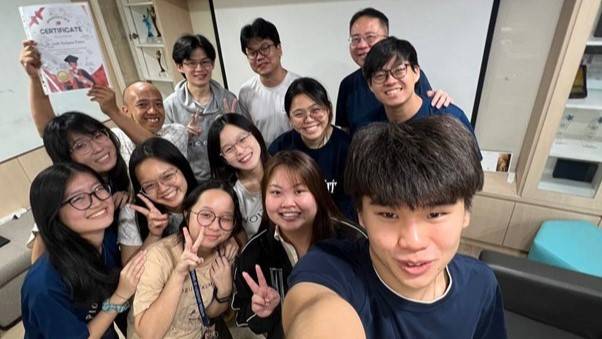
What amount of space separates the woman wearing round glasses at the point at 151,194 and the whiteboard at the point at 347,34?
5.49 feet

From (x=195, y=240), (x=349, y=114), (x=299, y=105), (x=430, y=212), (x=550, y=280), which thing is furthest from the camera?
(x=349, y=114)

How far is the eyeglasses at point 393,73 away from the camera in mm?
1324

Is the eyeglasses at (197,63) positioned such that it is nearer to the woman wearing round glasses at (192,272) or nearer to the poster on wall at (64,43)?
the poster on wall at (64,43)

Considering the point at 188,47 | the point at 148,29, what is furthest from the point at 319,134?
the point at 148,29

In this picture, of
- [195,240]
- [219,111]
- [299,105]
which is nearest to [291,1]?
[219,111]

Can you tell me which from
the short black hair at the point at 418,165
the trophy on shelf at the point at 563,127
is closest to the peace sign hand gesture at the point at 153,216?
the short black hair at the point at 418,165

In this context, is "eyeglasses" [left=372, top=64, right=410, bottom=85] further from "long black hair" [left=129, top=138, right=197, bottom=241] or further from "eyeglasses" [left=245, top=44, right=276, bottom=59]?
"long black hair" [left=129, top=138, right=197, bottom=241]

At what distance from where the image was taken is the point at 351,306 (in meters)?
0.66

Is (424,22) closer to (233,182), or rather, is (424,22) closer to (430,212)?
(233,182)

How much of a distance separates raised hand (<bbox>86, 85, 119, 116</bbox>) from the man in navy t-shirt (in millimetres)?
1388

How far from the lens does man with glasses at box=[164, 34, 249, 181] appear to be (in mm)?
1833

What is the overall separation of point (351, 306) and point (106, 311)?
103 centimetres

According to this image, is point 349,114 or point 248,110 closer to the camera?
point 349,114

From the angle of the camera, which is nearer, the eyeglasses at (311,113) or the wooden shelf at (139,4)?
the eyeglasses at (311,113)
